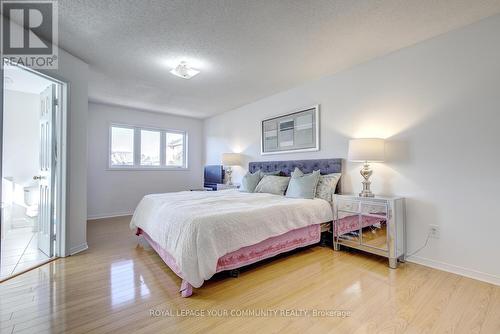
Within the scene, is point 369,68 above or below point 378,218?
above

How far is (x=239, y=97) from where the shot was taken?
436 cm

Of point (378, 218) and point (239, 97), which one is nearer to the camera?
point (378, 218)

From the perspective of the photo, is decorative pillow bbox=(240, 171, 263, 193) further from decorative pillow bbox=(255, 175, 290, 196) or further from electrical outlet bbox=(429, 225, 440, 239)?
electrical outlet bbox=(429, 225, 440, 239)

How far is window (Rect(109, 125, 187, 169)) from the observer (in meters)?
5.08

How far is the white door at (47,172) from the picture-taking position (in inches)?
106

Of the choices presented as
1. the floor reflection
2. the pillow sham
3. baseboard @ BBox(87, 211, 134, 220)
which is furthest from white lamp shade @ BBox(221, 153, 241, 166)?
the floor reflection

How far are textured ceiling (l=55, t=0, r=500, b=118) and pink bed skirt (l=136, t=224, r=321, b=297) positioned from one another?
2144 mm

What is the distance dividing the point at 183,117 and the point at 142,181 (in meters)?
1.94

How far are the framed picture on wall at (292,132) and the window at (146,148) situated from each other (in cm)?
268

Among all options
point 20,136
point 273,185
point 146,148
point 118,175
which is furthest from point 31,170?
point 273,185

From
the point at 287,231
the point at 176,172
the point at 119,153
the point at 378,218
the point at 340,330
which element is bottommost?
the point at 340,330

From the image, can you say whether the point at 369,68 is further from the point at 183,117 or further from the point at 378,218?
the point at 183,117

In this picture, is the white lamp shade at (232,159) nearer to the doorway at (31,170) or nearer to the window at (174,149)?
the window at (174,149)

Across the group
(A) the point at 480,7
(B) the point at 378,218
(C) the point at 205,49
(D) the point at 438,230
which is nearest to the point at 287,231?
(B) the point at 378,218
